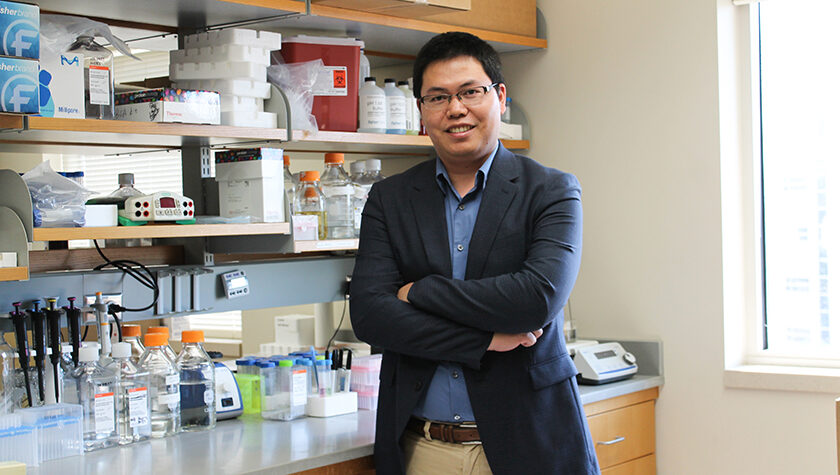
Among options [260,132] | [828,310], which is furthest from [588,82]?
[260,132]

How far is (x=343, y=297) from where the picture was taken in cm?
318

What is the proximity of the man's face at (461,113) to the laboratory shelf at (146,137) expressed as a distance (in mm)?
659

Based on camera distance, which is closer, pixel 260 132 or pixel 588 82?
pixel 260 132

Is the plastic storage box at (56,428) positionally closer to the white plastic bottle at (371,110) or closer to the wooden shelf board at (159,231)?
the wooden shelf board at (159,231)

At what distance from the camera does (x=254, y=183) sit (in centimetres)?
257

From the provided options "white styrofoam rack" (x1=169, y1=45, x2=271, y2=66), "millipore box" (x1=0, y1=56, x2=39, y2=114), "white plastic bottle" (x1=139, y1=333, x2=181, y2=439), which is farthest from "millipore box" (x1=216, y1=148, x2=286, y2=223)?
"millipore box" (x1=0, y1=56, x2=39, y2=114)

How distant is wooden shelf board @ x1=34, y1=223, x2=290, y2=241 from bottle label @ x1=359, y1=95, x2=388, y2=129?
1.63ft

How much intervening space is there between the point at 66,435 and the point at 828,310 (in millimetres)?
2357

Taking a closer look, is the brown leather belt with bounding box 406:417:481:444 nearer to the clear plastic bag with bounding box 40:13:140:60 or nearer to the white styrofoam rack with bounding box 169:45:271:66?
the white styrofoam rack with bounding box 169:45:271:66

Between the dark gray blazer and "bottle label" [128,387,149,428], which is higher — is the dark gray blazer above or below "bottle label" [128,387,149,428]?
above

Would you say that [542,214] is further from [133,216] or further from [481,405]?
[133,216]

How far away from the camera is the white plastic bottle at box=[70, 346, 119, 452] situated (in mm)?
2189

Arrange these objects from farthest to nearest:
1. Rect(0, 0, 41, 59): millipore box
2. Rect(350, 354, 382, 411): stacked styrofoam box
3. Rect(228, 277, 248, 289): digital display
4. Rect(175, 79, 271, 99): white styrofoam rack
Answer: Rect(228, 277, 248, 289): digital display, Rect(350, 354, 382, 411): stacked styrofoam box, Rect(175, 79, 271, 99): white styrofoam rack, Rect(0, 0, 41, 59): millipore box

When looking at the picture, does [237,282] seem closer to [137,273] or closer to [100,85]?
[137,273]
